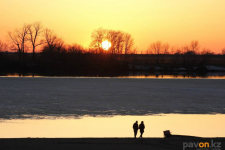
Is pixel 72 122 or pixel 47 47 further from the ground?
pixel 47 47

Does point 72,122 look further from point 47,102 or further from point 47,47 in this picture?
point 47,47

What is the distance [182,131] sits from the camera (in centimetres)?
1585

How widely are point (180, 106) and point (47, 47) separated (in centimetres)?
8750

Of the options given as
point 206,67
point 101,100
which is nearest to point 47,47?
point 206,67
